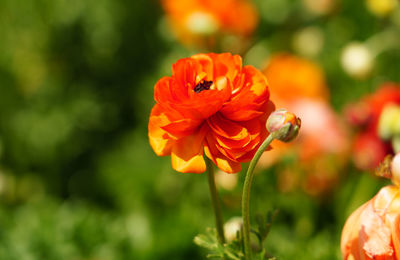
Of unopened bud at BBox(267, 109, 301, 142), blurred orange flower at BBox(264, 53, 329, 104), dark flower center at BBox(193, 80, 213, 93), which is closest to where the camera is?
unopened bud at BBox(267, 109, 301, 142)

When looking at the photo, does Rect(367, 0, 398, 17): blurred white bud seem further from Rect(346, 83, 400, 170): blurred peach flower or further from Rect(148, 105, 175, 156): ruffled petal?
Rect(148, 105, 175, 156): ruffled petal

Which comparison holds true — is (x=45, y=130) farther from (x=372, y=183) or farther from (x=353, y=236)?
(x=353, y=236)

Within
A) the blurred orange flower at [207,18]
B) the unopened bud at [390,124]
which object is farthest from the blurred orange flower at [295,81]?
the unopened bud at [390,124]

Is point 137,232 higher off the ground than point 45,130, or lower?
lower

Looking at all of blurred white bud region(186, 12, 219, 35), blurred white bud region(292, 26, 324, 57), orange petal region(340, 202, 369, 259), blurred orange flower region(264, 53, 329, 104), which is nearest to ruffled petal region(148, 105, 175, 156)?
orange petal region(340, 202, 369, 259)

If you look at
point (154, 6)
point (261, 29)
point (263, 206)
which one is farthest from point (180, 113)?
point (154, 6)

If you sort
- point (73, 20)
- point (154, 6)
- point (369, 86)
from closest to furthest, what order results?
point (369, 86), point (73, 20), point (154, 6)

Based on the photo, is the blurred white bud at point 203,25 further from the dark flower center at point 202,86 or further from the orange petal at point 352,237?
the orange petal at point 352,237
